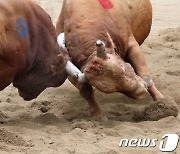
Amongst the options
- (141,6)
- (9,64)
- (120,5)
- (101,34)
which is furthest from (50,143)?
(141,6)

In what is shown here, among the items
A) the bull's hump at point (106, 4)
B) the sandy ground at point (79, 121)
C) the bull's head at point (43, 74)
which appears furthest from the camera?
the bull's hump at point (106, 4)

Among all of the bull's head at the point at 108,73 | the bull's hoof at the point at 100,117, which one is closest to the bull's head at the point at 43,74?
the bull's head at the point at 108,73

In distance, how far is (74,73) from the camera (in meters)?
4.90

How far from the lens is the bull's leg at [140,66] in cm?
524

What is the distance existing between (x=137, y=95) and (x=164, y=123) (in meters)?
0.30

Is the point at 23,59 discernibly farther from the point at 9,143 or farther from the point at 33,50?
the point at 9,143

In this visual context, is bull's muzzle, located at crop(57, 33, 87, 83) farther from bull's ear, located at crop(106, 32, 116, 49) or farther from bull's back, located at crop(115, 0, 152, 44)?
bull's back, located at crop(115, 0, 152, 44)

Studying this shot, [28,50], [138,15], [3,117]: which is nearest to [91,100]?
[3,117]

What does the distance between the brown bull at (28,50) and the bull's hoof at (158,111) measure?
69 cm

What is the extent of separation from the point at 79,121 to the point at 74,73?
374 millimetres

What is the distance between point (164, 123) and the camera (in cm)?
471

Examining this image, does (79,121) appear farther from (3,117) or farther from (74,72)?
(3,117)

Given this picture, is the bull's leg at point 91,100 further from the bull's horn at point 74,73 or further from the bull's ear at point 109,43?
the bull's ear at point 109,43

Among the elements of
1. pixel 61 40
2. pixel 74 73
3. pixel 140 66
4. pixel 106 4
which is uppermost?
pixel 106 4
